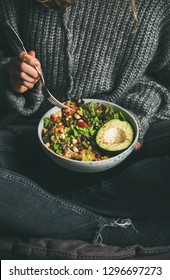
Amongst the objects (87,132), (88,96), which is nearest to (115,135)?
(87,132)

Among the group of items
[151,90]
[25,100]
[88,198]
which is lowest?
[88,198]

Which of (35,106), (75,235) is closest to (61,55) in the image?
(35,106)

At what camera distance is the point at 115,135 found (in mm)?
1076

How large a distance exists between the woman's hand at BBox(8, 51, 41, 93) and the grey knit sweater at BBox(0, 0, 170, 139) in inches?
2.4

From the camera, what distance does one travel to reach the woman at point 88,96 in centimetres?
112

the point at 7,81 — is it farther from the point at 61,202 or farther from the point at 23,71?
the point at 61,202

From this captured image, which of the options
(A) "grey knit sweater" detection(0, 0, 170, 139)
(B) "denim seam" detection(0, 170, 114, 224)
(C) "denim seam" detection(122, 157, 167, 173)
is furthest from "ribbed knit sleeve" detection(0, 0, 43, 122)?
(C) "denim seam" detection(122, 157, 167, 173)

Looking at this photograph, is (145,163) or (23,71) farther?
(145,163)

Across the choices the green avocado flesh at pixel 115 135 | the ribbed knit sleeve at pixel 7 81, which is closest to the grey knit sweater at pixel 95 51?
the ribbed knit sleeve at pixel 7 81

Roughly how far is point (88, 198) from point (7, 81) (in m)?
0.38

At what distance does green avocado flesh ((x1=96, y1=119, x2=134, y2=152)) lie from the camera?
1.05m

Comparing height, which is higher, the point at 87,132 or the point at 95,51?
the point at 95,51
